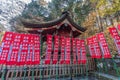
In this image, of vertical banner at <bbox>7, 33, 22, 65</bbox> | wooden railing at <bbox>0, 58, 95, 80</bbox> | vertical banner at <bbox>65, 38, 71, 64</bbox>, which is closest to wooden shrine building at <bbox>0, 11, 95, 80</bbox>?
wooden railing at <bbox>0, 58, 95, 80</bbox>

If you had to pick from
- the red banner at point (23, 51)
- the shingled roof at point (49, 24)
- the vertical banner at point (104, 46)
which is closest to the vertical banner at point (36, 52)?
the red banner at point (23, 51)

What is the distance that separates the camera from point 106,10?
9.73m

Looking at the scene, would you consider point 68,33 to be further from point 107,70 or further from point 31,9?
point 31,9

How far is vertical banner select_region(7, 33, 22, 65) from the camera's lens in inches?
228

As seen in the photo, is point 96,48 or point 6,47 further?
point 96,48

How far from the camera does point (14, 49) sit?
6.07m

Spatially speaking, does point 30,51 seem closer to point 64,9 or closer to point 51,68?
point 51,68

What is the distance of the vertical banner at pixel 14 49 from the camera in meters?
5.79

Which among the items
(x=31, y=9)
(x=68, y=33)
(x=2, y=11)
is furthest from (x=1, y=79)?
(x=2, y=11)

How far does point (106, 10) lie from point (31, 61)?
27.8 feet

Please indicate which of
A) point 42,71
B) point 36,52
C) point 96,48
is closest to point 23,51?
point 36,52

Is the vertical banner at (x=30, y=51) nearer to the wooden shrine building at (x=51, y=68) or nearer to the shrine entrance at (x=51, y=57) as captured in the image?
the shrine entrance at (x=51, y=57)

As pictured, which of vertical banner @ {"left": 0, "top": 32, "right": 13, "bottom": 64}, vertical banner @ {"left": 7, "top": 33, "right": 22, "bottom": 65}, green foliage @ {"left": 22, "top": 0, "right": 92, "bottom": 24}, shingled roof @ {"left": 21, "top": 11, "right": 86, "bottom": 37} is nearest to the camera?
vertical banner @ {"left": 0, "top": 32, "right": 13, "bottom": 64}

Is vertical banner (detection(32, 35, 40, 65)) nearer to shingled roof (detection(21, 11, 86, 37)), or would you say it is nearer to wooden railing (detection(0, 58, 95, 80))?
wooden railing (detection(0, 58, 95, 80))
